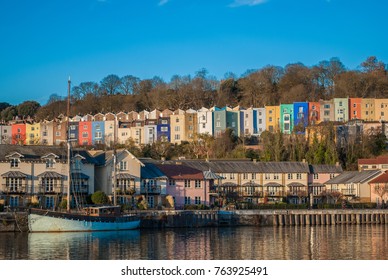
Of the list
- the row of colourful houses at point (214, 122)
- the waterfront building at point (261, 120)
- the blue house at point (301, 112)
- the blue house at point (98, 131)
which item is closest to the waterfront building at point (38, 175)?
the row of colourful houses at point (214, 122)

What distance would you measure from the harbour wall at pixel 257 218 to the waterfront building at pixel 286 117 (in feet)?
114

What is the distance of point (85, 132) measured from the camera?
4038 inches

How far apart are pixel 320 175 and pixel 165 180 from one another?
1727 cm

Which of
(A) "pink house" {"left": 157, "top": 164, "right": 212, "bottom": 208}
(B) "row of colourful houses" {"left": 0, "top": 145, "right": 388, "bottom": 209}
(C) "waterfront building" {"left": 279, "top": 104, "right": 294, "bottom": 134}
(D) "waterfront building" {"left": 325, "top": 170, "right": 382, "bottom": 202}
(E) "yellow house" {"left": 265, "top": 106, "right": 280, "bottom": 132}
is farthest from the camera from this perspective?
(E) "yellow house" {"left": 265, "top": 106, "right": 280, "bottom": 132}

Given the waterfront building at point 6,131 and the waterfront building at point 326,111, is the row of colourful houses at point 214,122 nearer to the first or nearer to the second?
the waterfront building at point 326,111

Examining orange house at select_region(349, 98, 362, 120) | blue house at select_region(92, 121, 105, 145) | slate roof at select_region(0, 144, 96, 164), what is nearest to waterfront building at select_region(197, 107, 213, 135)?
blue house at select_region(92, 121, 105, 145)

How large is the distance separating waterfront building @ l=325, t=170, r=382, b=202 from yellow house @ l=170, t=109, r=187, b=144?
29696 millimetres

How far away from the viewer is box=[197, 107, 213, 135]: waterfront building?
9475 centimetres

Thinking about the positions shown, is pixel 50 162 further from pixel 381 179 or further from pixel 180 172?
pixel 381 179

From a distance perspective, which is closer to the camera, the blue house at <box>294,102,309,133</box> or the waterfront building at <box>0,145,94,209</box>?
the waterfront building at <box>0,145,94,209</box>

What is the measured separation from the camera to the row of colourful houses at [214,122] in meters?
93.0

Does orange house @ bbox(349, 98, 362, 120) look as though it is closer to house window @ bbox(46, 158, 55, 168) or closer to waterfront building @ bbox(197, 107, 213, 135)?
waterfront building @ bbox(197, 107, 213, 135)

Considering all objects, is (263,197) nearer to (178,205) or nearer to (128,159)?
(178,205)

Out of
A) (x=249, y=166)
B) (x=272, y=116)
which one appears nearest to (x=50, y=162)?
(x=249, y=166)
